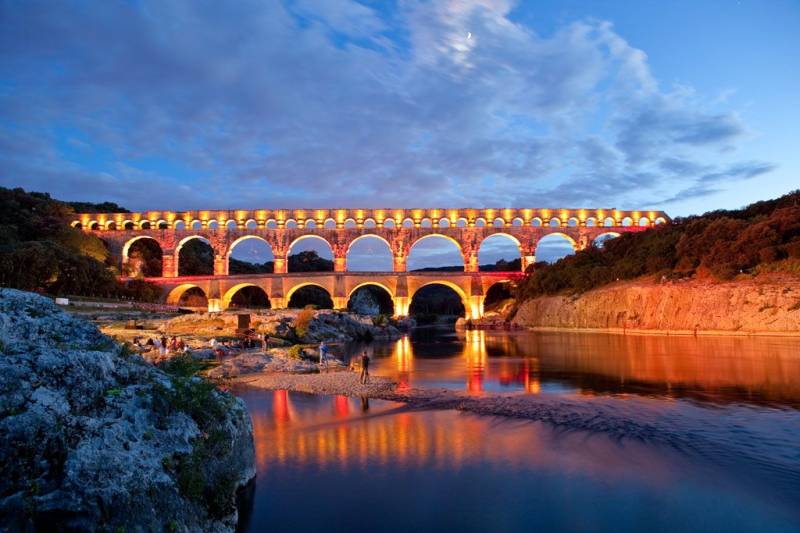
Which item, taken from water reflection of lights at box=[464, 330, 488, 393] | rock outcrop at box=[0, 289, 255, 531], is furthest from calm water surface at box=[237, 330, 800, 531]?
rock outcrop at box=[0, 289, 255, 531]

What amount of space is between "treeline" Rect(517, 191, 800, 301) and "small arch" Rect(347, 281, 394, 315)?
27.9 metres

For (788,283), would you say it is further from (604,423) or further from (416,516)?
(416,516)

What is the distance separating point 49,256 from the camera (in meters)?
36.9

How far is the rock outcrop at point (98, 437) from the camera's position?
355 cm

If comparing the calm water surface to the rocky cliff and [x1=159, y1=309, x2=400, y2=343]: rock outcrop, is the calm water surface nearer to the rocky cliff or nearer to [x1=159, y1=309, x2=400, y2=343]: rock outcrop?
[x1=159, y1=309, x2=400, y2=343]: rock outcrop

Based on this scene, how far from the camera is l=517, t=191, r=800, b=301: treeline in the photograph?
3494 centimetres

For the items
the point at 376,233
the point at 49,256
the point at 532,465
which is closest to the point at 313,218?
Result: the point at 376,233

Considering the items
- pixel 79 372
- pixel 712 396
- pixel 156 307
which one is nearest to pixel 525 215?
pixel 156 307

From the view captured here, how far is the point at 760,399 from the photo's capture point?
12.2 meters

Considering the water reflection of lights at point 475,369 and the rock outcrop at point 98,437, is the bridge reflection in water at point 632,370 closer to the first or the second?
the water reflection of lights at point 475,369

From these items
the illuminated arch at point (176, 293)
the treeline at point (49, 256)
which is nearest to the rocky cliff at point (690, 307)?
the treeline at point (49, 256)

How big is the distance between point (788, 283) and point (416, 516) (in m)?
33.3

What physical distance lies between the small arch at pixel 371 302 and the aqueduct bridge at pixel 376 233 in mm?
8294

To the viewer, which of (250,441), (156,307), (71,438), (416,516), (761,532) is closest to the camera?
(71,438)
